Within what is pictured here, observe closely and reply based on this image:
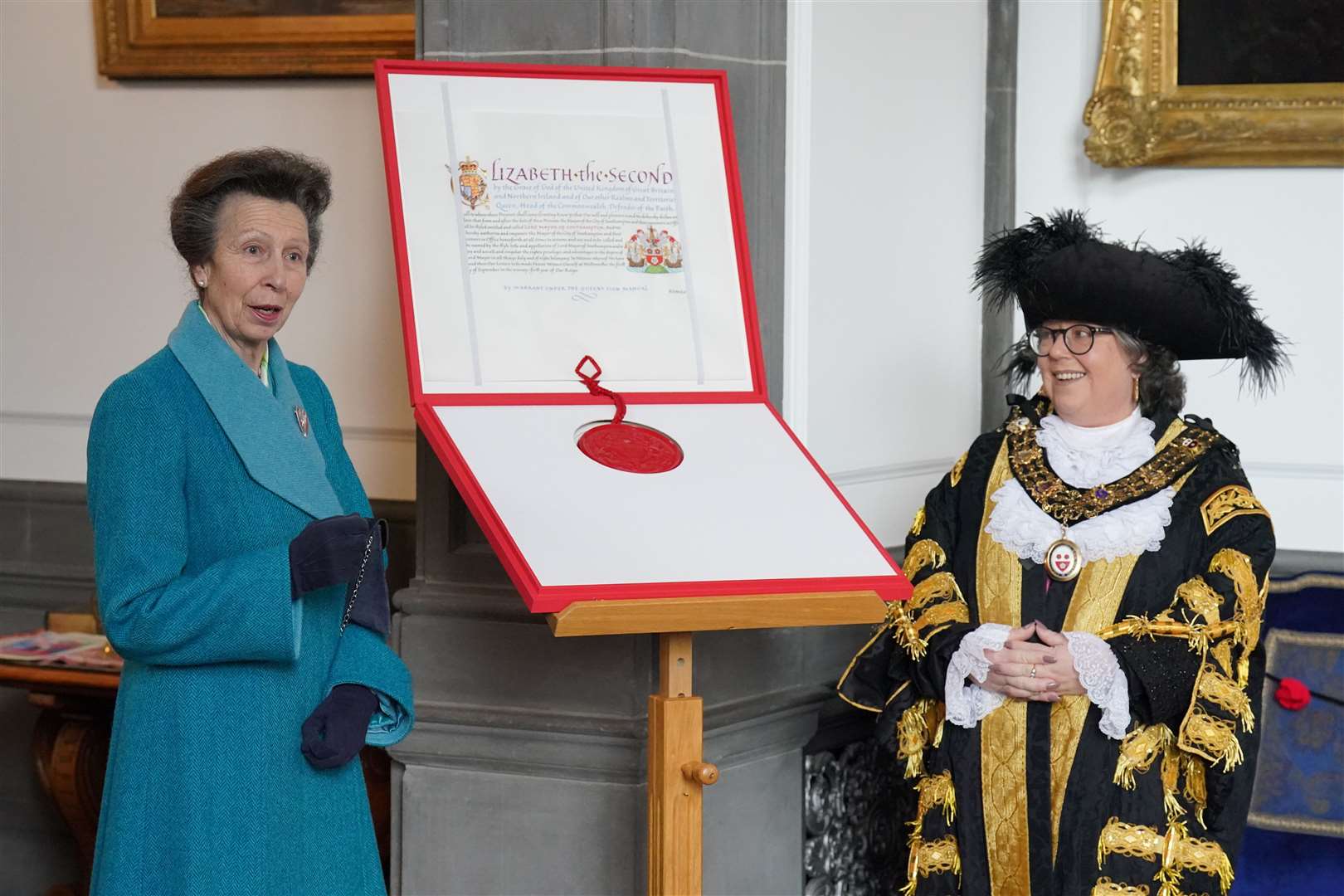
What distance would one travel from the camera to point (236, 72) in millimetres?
4617

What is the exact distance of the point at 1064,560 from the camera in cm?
350

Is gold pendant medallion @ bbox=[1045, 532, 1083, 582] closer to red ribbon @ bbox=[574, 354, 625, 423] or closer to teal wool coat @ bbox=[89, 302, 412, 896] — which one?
red ribbon @ bbox=[574, 354, 625, 423]

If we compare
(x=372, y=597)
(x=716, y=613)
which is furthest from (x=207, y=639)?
(x=716, y=613)

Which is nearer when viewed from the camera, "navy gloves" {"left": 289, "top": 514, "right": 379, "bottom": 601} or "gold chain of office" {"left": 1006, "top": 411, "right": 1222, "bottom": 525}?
"navy gloves" {"left": 289, "top": 514, "right": 379, "bottom": 601}

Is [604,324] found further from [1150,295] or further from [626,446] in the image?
[1150,295]

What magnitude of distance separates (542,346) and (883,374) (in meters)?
1.39

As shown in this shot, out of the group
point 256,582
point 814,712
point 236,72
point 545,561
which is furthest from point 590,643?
point 236,72

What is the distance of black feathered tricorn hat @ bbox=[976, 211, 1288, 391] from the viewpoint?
3479 mm

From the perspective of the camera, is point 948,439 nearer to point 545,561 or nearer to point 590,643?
point 590,643

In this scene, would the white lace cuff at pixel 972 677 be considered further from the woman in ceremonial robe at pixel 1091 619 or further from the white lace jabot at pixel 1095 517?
the white lace jabot at pixel 1095 517

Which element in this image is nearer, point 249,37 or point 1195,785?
point 1195,785

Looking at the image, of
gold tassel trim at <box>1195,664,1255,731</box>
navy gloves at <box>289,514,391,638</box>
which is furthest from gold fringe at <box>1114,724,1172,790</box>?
navy gloves at <box>289,514,391,638</box>

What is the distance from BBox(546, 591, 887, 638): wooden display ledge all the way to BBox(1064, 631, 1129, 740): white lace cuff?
66cm

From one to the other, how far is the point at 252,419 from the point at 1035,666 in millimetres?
1596
